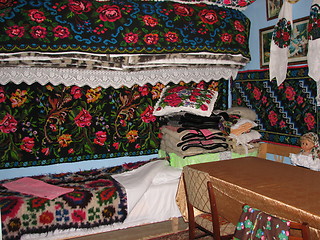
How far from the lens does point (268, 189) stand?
1.80 metres

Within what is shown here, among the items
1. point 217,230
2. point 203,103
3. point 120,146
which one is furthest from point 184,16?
point 217,230

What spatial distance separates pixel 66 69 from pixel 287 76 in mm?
2403

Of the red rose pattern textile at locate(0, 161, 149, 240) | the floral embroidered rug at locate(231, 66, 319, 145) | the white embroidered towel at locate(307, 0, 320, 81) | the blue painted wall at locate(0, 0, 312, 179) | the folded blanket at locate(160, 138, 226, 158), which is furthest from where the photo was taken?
the folded blanket at locate(160, 138, 226, 158)

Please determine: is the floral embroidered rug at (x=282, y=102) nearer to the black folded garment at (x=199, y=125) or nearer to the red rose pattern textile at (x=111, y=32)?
the red rose pattern textile at (x=111, y=32)

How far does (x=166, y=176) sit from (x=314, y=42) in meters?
1.86

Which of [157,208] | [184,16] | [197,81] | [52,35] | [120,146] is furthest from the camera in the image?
[197,81]

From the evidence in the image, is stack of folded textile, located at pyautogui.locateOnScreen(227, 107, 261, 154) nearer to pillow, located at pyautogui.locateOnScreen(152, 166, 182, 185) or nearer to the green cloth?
the green cloth

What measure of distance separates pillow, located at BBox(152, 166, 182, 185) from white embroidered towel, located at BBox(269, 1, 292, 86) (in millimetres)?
1422

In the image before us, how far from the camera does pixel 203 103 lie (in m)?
3.39

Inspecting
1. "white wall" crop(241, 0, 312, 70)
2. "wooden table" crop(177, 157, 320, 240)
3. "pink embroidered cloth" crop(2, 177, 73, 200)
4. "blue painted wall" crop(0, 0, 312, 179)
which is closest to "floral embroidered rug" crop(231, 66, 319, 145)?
"white wall" crop(241, 0, 312, 70)

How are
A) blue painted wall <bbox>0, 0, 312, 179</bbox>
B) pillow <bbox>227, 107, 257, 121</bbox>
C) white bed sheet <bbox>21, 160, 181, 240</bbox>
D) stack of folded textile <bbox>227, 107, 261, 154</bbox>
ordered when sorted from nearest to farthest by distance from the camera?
white bed sheet <bbox>21, 160, 181, 240</bbox>, blue painted wall <bbox>0, 0, 312, 179</bbox>, stack of folded textile <bbox>227, 107, 261, 154</bbox>, pillow <bbox>227, 107, 257, 121</bbox>

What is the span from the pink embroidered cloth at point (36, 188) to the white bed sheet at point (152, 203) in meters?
0.35

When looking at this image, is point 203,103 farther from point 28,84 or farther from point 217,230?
point 28,84

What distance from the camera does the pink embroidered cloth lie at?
8.91ft
